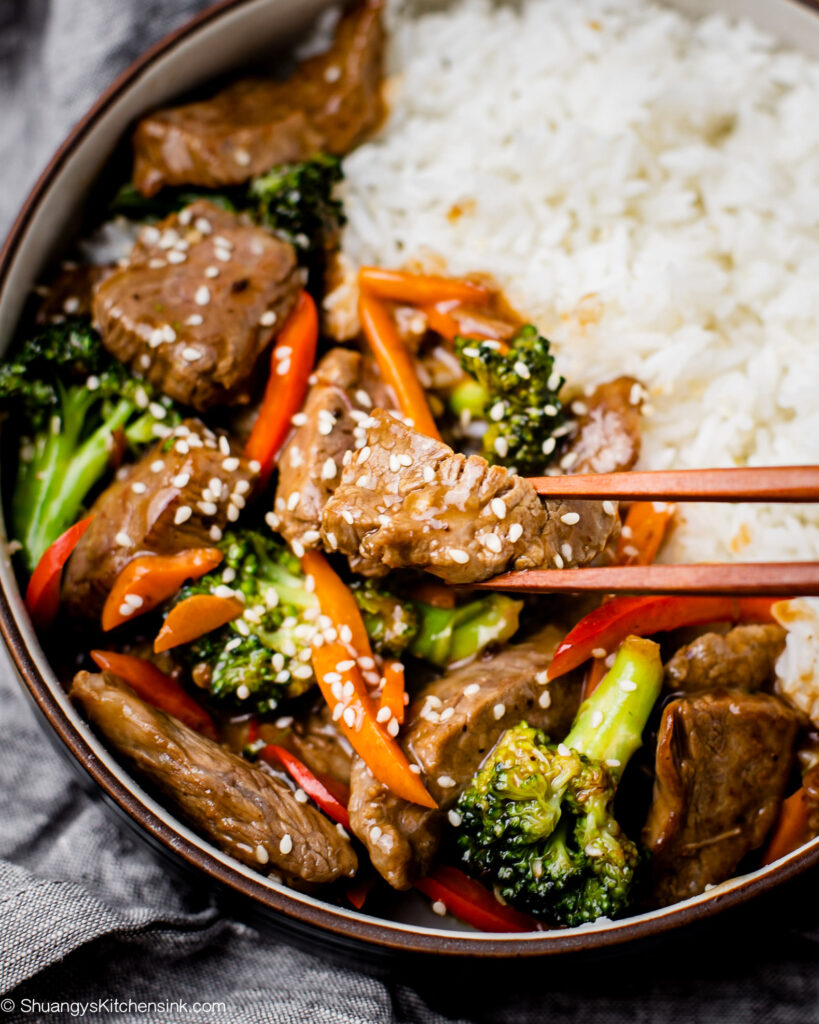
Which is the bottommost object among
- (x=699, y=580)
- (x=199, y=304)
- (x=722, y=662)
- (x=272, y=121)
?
(x=722, y=662)

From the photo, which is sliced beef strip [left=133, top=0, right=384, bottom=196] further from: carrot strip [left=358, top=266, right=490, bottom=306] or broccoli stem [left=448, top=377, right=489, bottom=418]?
broccoli stem [left=448, top=377, right=489, bottom=418]

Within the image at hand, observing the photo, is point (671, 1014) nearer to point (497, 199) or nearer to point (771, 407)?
point (771, 407)

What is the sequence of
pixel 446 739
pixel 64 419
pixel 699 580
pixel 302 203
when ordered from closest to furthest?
pixel 699 580 < pixel 446 739 < pixel 64 419 < pixel 302 203

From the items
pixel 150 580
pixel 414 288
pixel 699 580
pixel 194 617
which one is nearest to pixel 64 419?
pixel 150 580

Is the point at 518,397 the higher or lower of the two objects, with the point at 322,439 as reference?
lower

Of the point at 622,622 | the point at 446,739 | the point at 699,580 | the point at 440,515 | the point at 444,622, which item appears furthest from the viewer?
the point at 444,622

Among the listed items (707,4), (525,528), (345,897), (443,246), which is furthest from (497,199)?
(345,897)

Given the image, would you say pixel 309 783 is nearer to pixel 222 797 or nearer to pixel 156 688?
pixel 222 797
